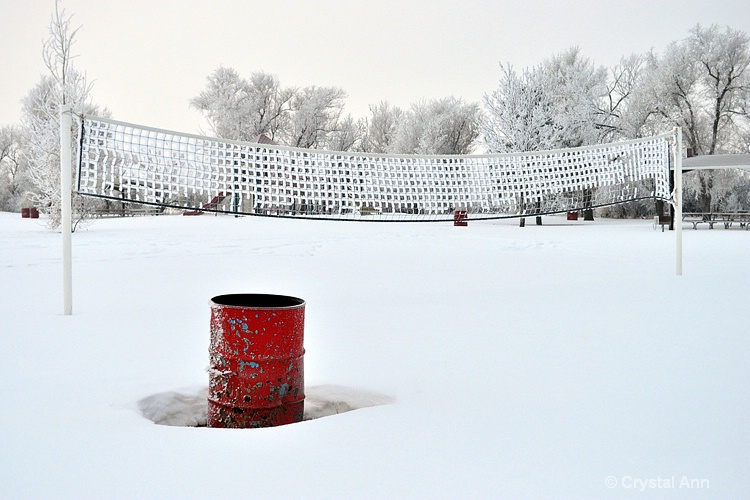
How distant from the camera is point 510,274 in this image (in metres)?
9.68

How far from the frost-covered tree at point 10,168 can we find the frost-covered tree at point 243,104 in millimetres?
19657

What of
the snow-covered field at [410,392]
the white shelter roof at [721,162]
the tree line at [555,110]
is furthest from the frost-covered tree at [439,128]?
the snow-covered field at [410,392]

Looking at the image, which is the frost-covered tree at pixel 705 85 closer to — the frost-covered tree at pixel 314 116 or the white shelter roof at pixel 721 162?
the white shelter roof at pixel 721 162

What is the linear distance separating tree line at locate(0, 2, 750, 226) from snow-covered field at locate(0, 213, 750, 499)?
583 inches

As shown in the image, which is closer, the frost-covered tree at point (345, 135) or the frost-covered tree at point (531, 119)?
the frost-covered tree at point (531, 119)

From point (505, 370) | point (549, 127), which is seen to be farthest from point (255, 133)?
point (505, 370)

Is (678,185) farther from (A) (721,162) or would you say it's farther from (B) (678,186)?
(A) (721,162)

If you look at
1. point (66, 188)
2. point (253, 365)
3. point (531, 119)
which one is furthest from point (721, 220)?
point (253, 365)

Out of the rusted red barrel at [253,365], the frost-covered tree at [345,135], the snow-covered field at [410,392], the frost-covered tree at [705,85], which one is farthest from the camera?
the frost-covered tree at [345,135]

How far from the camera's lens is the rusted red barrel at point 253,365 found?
10.3 feet

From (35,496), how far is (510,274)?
323 inches

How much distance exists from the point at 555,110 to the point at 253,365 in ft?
99.4

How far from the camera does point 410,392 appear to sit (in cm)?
365

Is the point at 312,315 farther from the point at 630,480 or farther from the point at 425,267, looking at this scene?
the point at 425,267
